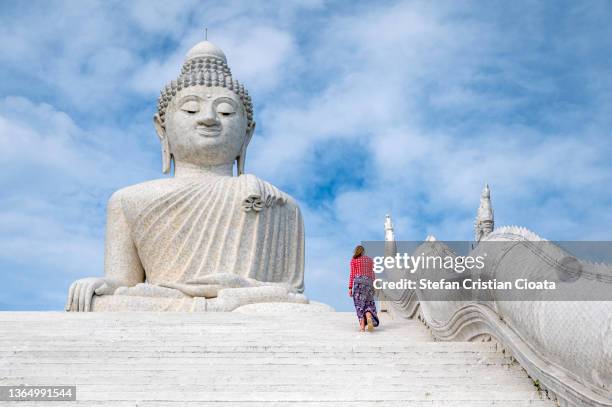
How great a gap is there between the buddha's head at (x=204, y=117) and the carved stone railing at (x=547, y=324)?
18.6ft

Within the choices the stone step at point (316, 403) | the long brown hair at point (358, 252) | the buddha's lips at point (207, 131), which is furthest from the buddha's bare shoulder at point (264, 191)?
the stone step at point (316, 403)

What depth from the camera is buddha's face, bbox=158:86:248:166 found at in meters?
11.5

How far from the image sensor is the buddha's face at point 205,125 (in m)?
11.5

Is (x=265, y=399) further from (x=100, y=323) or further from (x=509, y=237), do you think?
(x=100, y=323)

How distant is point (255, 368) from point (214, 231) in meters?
5.38

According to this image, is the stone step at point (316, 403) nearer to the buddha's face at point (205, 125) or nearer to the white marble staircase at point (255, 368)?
the white marble staircase at point (255, 368)

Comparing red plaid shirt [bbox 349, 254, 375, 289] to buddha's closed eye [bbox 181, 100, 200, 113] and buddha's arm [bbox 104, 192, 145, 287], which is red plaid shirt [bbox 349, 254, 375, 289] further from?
buddha's closed eye [bbox 181, 100, 200, 113]

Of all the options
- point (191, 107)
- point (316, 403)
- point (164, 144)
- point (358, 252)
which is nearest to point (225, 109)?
point (191, 107)

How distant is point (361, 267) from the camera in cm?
750

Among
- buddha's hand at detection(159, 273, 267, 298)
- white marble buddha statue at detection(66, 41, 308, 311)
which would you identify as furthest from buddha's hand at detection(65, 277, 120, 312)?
buddha's hand at detection(159, 273, 267, 298)

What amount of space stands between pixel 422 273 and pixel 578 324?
3.45 metres

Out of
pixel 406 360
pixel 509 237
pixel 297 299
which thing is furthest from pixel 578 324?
pixel 297 299

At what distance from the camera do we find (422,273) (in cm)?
788

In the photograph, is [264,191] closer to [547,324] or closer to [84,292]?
[84,292]
